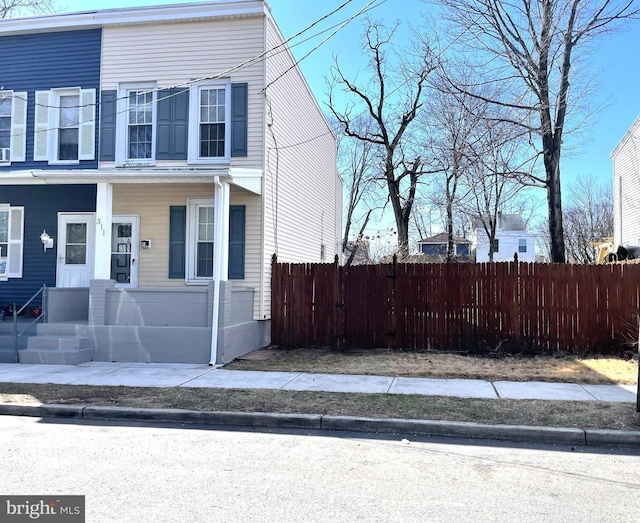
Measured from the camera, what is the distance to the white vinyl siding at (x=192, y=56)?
39.0 feet

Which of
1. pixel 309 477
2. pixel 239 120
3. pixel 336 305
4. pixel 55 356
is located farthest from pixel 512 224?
pixel 309 477

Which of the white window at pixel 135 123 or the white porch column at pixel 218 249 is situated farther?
the white window at pixel 135 123

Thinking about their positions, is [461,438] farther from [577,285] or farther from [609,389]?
[577,285]

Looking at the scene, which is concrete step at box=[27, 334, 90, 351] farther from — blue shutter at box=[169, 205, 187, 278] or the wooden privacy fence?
the wooden privacy fence

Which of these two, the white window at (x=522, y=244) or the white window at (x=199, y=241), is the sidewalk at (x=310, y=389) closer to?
the white window at (x=199, y=241)

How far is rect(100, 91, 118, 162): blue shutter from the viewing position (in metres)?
12.5

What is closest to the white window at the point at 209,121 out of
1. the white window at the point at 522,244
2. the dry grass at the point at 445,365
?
the dry grass at the point at 445,365

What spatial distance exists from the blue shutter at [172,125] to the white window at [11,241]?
4.17 m

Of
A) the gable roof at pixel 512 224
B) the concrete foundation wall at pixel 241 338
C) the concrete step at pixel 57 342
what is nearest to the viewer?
the concrete foundation wall at pixel 241 338

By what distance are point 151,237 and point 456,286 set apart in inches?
283

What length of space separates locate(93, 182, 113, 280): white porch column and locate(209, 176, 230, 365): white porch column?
231 cm

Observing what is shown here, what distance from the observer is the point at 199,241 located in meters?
12.2

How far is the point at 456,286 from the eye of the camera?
448 inches

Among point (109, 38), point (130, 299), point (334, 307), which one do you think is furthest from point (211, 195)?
point (109, 38)
